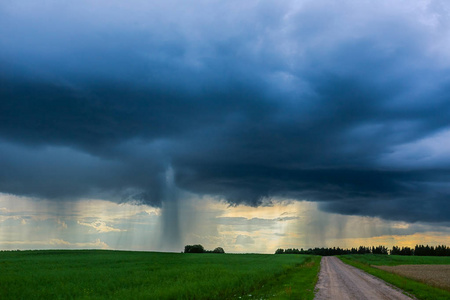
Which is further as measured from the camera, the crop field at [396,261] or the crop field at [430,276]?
the crop field at [396,261]

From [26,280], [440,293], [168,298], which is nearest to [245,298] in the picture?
[168,298]

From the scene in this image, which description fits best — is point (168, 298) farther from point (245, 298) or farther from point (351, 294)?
point (351, 294)

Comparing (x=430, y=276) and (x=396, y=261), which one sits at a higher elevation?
(x=430, y=276)

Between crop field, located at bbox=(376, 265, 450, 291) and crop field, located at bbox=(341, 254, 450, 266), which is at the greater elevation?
crop field, located at bbox=(376, 265, 450, 291)

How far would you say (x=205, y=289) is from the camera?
97.2 feet

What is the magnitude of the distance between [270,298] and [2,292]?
2151cm

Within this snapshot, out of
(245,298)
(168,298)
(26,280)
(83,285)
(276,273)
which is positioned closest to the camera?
(168,298)

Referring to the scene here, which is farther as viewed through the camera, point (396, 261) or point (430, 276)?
point (396, 261)

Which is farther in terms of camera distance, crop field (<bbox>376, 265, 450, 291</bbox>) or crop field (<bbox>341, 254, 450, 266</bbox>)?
crop field (<bbox>341, 254, 450, 266</bbox>)

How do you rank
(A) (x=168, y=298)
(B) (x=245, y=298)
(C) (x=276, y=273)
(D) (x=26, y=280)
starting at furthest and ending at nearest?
(C) (x=276, y=273) < (D) (x=26, y=280) < (B) (x=245, y=298) < (A) (x=168, y=298)

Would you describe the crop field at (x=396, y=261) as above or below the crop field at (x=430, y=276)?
below

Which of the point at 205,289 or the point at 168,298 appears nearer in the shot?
the point at 168,298

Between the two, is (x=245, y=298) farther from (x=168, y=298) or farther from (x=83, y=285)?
(x=83, y=285)

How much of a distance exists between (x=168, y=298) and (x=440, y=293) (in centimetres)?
2355
